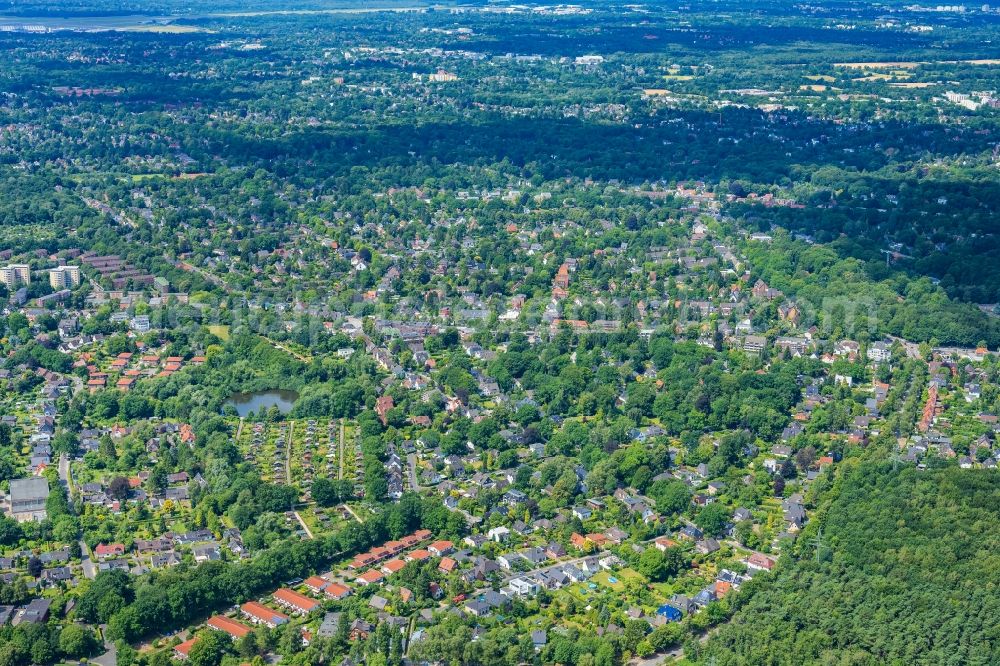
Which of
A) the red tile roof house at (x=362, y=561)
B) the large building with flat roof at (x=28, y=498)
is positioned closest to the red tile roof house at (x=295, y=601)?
the red tile roof house at (x=362, y=561)

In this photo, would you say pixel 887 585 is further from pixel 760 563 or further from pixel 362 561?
pixel 362 561

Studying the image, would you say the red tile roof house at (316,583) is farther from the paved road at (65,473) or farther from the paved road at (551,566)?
the paved road at (65,473)

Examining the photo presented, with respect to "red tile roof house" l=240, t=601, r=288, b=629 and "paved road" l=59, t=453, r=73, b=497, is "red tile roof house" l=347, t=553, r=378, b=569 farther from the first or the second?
"paved road" l=59, t=453, r=73, b=497

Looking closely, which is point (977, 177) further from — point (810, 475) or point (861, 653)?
point (861, 653)

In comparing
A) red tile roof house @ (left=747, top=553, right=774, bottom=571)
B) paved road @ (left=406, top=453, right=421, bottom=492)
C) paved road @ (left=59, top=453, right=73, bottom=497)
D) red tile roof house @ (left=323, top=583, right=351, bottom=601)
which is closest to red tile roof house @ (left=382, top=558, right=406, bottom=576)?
red tile roof house @ (left=323, top=583, right=351, bottom=601)

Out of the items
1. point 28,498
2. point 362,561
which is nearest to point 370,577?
point 362,561

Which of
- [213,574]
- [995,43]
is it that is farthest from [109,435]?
[995,43]

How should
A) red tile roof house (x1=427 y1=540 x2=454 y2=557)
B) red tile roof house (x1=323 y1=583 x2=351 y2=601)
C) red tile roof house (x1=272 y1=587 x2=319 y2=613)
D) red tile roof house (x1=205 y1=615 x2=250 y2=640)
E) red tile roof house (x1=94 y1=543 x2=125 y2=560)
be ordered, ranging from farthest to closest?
1. red tile roof house (x1=427 y1=540 x2=454 y2=557)
2. red tile roof house (x1=94 y1=543 x2=125 y2=560)
3. red tile roof house (x1=323 y1=583 x2=351 y2=601)
4. red tile roof house (x1=272 y1=587 x2=319 y2=613)
5. red tile roof house (x1=205 y1=615 x2=250 y2=640)
